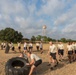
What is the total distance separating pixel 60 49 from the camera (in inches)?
714

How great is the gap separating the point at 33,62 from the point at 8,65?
6.75 ft

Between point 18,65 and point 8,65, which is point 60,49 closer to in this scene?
point 18,65

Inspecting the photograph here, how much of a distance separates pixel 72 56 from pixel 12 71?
23.5ft

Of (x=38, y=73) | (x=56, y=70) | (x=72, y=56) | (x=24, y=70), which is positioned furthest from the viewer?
(x=72, y=56)

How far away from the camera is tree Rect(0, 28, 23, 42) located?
300 ft

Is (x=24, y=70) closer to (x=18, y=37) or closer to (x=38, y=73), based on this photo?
(x=38, y=73)

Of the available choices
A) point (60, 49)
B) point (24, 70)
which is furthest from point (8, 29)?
point (24, 70)

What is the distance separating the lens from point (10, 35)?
91.9 meters

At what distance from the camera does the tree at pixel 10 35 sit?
91.4 m

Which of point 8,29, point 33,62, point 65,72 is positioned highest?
point 8,29

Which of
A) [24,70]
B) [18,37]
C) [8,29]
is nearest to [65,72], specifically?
[24,70]

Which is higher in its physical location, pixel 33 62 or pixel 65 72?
pixel 33 62

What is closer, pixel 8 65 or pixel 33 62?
pixel 33 62

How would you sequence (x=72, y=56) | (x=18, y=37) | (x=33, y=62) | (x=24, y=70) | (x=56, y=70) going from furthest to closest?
(x=18, y=37)
(x=72, y=56)
(x=56, y=70)
(x=24, y=70)
(x=33, y=62)
